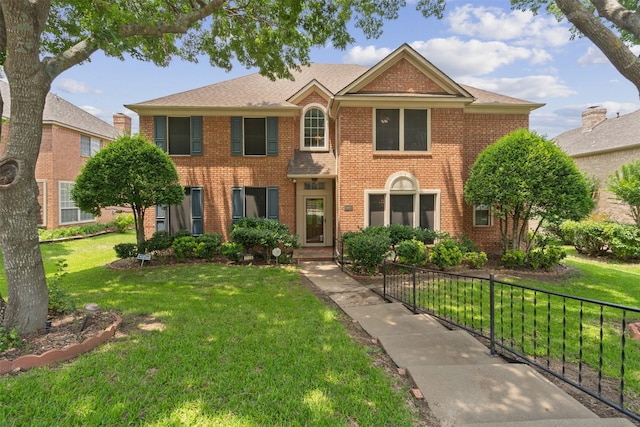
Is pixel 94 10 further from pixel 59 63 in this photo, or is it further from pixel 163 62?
pixel 59 63

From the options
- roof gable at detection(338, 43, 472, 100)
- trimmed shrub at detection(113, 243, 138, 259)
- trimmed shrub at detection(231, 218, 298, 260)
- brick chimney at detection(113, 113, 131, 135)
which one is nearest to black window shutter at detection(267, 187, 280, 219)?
trimmed shrub at detection(231, 218, 298, 260)

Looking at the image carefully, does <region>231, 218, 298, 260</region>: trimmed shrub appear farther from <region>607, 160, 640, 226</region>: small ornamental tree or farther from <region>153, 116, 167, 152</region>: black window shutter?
<region>607, 160, 640, 226</region>: small ornamental tree

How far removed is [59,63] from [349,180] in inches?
321

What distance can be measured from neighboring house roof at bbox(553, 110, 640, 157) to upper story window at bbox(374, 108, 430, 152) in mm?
13081

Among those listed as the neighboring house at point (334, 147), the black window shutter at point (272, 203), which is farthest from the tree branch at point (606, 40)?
the black window shutter at point (272, 203)

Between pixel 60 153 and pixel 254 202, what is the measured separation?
13.0 metres

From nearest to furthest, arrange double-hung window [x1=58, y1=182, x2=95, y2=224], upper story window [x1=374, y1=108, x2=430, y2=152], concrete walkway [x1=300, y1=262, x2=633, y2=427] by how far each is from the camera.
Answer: concrete walkway [x1=300, y1=262, x2=633, y2=427] < upper story window [x1=374, y1=108, x2=430, y2=152] < double-hung window [x1=58, y1=182, x2=95, y2=224]

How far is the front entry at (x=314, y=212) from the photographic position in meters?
13.0

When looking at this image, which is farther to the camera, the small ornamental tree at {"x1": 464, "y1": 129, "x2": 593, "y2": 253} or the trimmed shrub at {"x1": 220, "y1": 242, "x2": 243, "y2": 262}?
the trimmed shrub at {"x1": 220, "y1": 242, "x2": 243, "y2": 262}

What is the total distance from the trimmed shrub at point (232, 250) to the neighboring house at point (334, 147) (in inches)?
76.1

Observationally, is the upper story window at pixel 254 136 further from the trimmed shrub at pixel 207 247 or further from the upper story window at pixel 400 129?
the upper story window at pixel 400 129

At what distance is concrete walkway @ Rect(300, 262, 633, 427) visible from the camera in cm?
283

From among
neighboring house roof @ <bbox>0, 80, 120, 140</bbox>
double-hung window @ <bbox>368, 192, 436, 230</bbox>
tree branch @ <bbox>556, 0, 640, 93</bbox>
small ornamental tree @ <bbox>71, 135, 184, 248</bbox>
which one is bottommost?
double-hung window @ <bbox>368, 192, 436, 230</bbox>

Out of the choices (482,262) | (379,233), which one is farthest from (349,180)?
(482,262)
